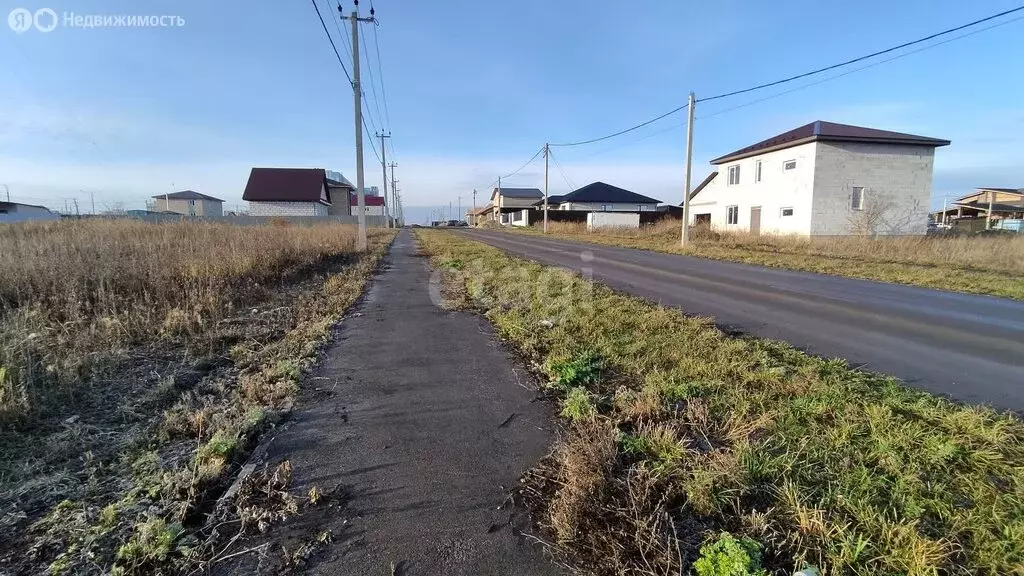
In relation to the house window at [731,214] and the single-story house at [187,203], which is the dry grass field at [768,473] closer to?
the house window at [731,214]

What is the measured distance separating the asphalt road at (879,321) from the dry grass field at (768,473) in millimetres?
805

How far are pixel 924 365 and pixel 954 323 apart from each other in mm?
2980

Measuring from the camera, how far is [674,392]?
365 centimetres

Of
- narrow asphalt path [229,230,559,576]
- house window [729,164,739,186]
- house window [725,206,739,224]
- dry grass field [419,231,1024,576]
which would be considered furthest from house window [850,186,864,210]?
narrow asphalt path [229,230,559,576]

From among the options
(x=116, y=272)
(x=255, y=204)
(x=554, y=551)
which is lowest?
(x=554, y=551)

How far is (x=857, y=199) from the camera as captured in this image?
24562 millimetres

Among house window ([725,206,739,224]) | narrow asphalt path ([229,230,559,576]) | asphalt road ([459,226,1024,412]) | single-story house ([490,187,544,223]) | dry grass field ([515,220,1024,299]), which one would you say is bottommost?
narrow asphalt path ([229,230,559,576])

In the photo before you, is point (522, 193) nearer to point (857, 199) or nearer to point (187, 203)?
point (187, 203)

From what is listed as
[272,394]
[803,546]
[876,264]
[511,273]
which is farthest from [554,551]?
[876,264]

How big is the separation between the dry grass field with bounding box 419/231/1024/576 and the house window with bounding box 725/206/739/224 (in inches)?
1164

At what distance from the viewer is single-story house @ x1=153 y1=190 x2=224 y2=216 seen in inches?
2707

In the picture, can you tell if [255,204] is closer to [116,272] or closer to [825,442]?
[116,272]

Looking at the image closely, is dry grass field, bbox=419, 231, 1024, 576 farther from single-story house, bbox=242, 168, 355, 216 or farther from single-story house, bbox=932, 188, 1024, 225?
single-story house, bbox=932, 188, 1024, 225

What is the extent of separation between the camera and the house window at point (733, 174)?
101 feet
